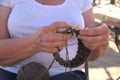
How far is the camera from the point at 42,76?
5.65ft

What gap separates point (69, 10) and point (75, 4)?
0.06 metres

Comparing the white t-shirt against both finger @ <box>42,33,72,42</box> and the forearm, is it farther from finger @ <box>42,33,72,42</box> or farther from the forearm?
finger @ <box>42,33,72,42</box>

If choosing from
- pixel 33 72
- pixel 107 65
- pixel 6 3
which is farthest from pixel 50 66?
pixel 107 65

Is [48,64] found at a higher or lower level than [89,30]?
lower

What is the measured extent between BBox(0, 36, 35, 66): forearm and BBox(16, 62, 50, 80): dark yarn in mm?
62

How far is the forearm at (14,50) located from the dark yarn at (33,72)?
0.20 ft

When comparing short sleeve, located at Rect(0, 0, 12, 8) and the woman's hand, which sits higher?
short sleeve, located at Rect(0, 0, 12, 8)

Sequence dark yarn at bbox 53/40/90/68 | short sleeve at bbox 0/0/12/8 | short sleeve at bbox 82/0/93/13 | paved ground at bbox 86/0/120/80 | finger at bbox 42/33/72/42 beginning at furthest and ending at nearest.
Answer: paved ground at bbox 86/0/120/80 → short sleeve at bbox 82/0/93/13 → short sleeve at bbox 0/0/12/8 → dark yarn at bbox 53/40/90/68 → finger at bbox 42/33/72/42

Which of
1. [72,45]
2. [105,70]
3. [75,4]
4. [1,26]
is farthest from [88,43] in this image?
[105,70]

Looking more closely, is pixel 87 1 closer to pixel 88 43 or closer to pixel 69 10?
pixel 69 10

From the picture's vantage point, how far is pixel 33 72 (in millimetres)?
1710

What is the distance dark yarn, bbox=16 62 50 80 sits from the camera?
67.1 inches

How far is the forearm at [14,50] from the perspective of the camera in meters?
1.73

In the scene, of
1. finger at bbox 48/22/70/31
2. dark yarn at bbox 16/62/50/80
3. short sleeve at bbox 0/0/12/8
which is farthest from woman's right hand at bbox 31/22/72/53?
short sleeve at bbox 0/0/12/8
